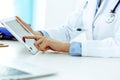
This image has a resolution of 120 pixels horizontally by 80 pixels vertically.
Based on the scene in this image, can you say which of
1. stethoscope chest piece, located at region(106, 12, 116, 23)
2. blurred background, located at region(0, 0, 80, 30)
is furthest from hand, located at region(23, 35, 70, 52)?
blurred background, located at region(0, 0, 80, 30)

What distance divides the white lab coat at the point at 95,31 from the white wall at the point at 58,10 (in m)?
0.82

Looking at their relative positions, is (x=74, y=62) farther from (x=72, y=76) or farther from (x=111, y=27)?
(x=111, y=27)

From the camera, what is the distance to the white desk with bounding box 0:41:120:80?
2.42ft

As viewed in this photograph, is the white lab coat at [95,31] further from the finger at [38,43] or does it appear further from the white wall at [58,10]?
the white wall at [58,10]

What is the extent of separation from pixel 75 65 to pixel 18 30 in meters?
0.40

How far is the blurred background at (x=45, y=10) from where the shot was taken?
7.90 ft

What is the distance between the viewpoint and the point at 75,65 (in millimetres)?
881

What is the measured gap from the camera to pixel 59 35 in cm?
153

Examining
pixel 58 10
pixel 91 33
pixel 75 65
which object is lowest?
pixel 75 65

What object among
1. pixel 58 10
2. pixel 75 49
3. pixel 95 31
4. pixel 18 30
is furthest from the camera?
pixel 58 10

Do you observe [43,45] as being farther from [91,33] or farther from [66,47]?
[91,33]

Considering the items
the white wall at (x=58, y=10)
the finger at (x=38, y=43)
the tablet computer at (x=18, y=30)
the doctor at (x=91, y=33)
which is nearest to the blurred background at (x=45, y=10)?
the white wall at (x=58, y=10)

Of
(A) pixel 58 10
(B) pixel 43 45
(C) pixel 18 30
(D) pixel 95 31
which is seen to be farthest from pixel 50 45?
(A) pixel 58 10

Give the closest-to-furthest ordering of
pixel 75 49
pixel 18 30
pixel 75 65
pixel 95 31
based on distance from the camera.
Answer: pixel 75 65 → pixel 75 49 → pixel 18 30 → pixel 95 31
